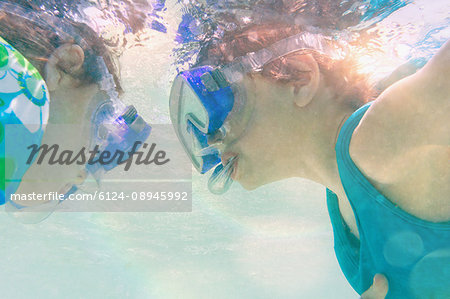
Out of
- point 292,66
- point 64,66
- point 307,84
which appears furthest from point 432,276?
point 64,66

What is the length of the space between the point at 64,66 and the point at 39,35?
35 centimetres

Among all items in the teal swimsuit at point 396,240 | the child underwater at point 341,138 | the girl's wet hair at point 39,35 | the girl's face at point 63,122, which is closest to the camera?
the child underwater at point 341,138

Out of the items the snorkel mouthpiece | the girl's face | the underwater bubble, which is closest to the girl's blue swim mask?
the girl's face

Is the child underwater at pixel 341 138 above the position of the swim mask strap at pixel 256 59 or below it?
below

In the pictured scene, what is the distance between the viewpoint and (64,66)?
324 centimetres

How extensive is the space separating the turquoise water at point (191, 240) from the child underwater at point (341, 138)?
980mm

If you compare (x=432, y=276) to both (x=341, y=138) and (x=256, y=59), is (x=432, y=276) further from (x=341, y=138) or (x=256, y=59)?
(x=256, y=59)

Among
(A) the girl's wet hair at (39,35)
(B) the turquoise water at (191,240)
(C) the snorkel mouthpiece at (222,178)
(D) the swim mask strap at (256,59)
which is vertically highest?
(A) the girl's wet hair at (39,35)

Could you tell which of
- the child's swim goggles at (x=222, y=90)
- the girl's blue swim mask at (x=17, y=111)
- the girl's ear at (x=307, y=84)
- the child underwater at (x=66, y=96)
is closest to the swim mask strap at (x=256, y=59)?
the child's swim goggles at (x=222, y=90)

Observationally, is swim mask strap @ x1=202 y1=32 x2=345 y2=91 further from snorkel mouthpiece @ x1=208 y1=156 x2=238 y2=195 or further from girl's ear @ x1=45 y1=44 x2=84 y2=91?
girl's ear @ x1=45 y1=44 x2=84 y2=91

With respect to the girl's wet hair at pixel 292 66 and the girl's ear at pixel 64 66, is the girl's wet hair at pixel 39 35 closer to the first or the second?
the girl's ear at pixel 64 66

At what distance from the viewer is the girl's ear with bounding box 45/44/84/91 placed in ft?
10.3

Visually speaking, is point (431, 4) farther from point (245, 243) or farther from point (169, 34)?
point (245, 243)

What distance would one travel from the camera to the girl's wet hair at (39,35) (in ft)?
9.96
